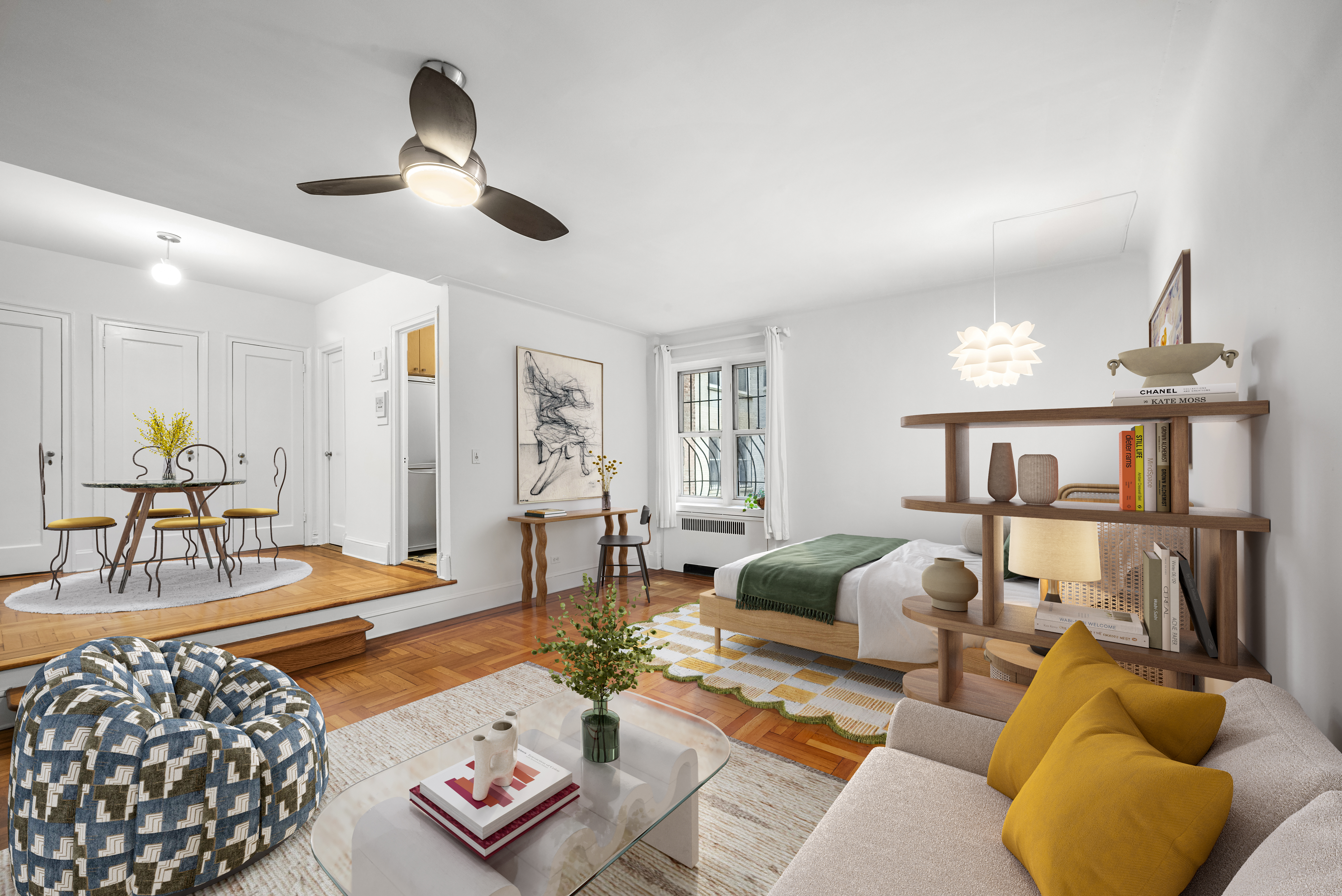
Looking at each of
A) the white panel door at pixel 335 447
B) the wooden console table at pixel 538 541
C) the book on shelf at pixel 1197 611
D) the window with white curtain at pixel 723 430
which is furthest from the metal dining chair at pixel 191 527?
the book on shelf at pixel 1197 611

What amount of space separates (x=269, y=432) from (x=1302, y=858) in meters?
7.13

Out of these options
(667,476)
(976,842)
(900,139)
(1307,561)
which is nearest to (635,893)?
(976,842)

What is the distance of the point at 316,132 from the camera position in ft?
7.22

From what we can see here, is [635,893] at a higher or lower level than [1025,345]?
lower

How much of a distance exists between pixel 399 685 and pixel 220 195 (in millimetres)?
2607

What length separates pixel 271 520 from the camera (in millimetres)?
5758

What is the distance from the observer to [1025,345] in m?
2.91

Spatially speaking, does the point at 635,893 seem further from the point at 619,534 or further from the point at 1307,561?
the point at 619,534

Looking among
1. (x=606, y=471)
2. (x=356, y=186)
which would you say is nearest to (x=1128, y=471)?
(x=356, y=186)

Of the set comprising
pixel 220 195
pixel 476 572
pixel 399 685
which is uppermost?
pixel 220 195

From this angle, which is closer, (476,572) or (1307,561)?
(1307,561)

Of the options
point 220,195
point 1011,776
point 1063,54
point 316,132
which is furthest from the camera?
point 220,195

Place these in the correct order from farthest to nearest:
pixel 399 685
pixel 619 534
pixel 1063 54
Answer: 1. pixel 619 534
2. pixel 399 685
3. pixel 1063 54

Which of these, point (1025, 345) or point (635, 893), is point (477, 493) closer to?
point (635, 893)
